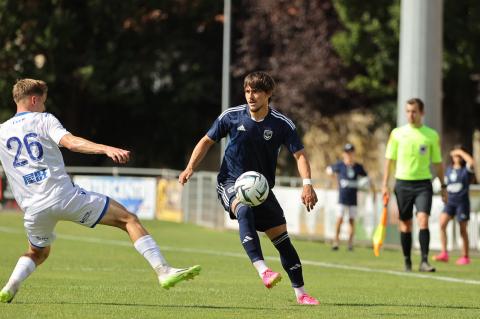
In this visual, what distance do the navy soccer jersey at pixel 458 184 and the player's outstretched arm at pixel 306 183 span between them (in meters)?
9.00

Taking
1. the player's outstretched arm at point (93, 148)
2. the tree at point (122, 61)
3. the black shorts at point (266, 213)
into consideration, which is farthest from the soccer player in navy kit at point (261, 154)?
the tree at point (122, 61)

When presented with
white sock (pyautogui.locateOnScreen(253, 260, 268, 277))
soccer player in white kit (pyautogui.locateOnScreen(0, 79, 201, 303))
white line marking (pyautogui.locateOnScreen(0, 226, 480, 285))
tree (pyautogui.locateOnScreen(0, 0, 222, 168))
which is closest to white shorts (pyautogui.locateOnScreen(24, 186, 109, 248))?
soccer player in white kit (pyautogui.locateOnScreen(0, 79, 201, 303))

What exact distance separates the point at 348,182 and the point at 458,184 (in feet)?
12.2

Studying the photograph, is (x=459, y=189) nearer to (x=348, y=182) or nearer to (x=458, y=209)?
(x=458, y=209)

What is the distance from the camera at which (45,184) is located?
1037 centimetres

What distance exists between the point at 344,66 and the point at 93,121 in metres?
12.1

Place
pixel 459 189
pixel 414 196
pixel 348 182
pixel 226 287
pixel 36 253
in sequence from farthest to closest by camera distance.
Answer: pixel 348 182, pixel 459 189, pixel 414 196, pixel 226 287, pixel 36 253

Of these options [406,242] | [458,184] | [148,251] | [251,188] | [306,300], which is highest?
[251,188]

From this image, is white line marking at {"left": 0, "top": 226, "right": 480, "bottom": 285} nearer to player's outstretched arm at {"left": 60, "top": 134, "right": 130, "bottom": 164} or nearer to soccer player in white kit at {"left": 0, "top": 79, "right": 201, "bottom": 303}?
soccer player in white kit at {"left": 0, "top": 79, "right": 201, "bottom": 303}

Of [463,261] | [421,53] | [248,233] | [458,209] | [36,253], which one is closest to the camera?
[36,253]

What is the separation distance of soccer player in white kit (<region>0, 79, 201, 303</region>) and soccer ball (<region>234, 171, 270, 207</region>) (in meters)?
1.06

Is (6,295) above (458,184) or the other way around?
the other way around

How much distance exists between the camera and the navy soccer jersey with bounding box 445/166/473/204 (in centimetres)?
2000

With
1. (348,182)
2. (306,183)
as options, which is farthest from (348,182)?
(306,183)
